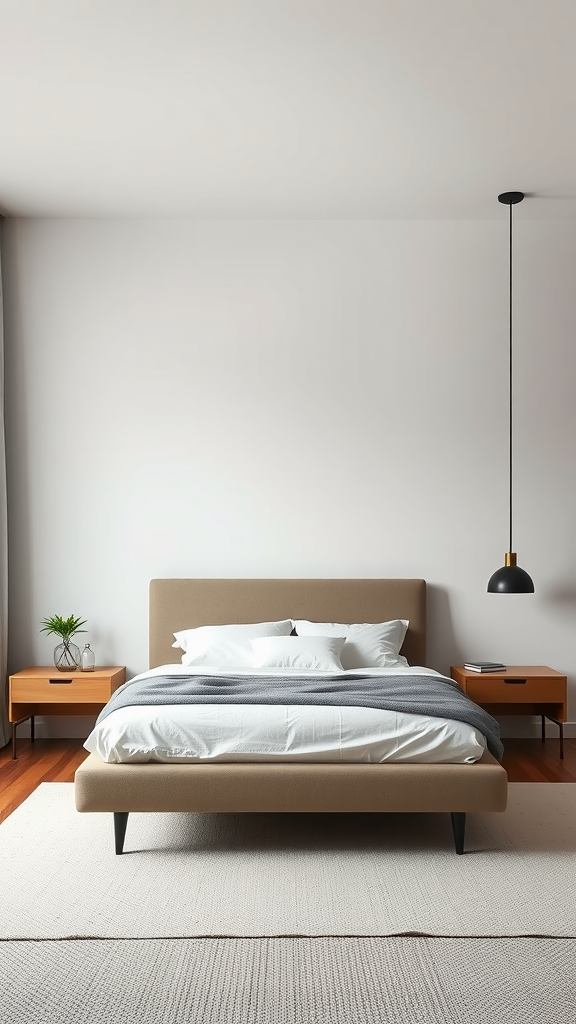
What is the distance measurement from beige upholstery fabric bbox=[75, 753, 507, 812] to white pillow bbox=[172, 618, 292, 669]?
4.24ft

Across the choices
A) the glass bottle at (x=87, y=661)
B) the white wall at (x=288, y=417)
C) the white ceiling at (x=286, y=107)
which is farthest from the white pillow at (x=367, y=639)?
the white ceiling at (x=286, y=107)

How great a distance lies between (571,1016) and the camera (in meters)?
2.23

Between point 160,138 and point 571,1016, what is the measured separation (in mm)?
3785

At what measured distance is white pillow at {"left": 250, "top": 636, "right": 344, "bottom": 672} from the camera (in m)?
4.41

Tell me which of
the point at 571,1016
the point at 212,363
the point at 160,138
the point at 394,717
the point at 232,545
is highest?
the point at 160,138

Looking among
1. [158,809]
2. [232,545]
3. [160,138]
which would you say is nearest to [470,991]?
[158,809]

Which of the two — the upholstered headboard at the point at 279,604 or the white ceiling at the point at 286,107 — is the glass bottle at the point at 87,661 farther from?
the white ceiling at the point at 286,107

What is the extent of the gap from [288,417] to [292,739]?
7.80 ft

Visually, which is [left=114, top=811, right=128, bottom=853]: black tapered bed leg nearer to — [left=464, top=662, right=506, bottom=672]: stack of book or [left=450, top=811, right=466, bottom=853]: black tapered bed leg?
[left=450, top=811, right=466, bottom=853]: black tapered bed leg

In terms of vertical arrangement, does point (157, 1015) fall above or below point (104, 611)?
below

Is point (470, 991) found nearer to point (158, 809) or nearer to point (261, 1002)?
point (261, 1002)

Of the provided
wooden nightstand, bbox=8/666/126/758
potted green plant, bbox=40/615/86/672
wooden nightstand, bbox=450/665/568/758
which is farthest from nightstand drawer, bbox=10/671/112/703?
wooden nightstand, bbox=450/665/568/758

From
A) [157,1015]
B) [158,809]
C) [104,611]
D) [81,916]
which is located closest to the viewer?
[157,1015]

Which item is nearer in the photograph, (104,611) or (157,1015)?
(157,1015)
